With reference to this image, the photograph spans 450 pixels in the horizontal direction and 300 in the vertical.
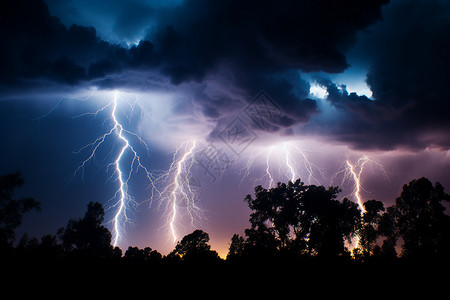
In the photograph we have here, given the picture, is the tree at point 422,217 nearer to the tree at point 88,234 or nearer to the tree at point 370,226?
the tree at point 370,226

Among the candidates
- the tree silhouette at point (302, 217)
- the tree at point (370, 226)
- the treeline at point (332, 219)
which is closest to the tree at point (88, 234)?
the treeline at point (332, 219)

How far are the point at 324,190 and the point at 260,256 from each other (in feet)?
46.4

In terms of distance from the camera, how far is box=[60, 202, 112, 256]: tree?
81.7 ft

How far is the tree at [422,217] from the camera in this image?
1553 cm

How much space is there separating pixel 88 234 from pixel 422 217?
37035 millimetres

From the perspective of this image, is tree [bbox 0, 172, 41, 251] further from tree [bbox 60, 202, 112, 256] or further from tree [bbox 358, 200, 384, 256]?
tree [bbox 358, 200, 384, 256]

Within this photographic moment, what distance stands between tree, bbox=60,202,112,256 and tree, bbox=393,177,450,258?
107 ft

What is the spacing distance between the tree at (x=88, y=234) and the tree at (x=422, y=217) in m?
32.6

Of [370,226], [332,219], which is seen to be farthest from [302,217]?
[370,226]

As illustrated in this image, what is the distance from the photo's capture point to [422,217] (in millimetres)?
16938

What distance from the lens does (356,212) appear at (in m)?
19.3

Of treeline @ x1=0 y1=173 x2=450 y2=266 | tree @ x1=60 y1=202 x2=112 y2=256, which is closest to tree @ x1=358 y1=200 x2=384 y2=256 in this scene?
treeline @ x1=0 y1=173 x2=450 y2=266

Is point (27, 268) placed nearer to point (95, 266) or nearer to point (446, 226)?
point (95, 266)

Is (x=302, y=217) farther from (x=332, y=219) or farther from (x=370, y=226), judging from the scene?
(x=370, y=226)
